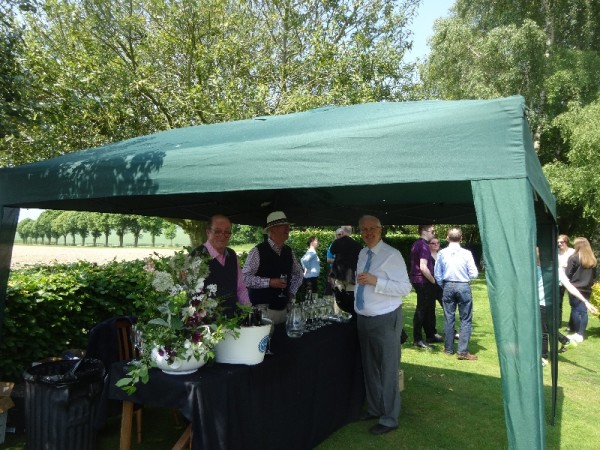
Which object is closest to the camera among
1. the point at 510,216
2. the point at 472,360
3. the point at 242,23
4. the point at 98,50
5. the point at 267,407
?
the point at 510,216

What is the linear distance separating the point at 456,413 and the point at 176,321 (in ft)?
10.2

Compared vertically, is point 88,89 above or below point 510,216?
above

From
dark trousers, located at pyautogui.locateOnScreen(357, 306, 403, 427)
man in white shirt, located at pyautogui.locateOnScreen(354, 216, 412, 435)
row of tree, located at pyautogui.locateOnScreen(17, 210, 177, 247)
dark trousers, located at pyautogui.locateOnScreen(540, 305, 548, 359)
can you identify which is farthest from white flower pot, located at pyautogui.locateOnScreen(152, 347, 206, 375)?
row of tree, located at pyautogui.locateOnScreen(17, 210, 177, 247)

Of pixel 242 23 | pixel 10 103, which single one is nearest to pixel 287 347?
pixel 10 103

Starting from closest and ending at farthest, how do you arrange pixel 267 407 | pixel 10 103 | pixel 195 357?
pixel 195 357 → pixel 267 407 → pixel 10 103

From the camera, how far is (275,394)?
3062 mm

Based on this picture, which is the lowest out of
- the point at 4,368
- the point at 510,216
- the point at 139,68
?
the point at 4,368

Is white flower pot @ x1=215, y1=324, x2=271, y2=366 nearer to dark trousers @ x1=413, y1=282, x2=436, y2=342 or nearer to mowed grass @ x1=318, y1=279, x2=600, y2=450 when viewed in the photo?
mowed grass @ x1=318, y1=279, x2=600, y2=450

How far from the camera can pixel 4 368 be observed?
396cm

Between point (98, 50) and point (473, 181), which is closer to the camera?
point (473, 181)

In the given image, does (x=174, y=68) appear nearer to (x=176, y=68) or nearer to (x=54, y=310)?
(x=176, y=68)

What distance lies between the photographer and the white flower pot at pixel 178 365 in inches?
101

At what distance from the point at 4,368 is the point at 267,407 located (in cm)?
242

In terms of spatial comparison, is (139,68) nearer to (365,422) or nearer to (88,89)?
(88,89)
